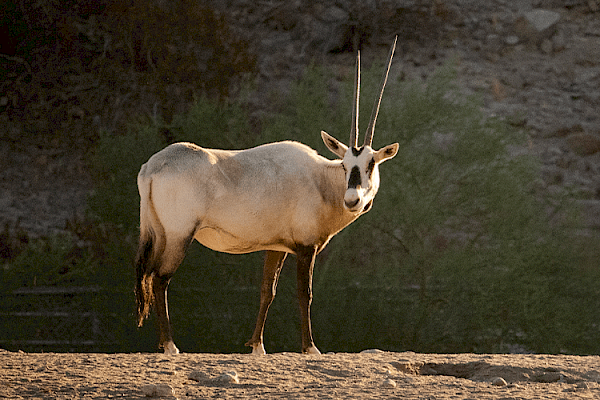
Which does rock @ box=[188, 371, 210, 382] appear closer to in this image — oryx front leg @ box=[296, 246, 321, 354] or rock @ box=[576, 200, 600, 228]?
oryx front leg @ box=[296, 246, 321, 354]

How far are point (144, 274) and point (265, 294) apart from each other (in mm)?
1086

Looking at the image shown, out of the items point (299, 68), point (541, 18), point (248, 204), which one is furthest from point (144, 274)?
point (541, 18)

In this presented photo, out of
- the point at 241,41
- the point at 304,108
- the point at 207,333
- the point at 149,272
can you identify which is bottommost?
the point at 207,333

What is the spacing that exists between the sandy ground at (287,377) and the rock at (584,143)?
1101 centimetres

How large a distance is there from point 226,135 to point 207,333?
3312 mm

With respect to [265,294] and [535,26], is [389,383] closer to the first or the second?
[265,294]

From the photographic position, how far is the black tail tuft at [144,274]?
590 cm

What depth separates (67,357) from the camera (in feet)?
16.5

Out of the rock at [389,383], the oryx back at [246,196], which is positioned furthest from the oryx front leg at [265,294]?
the rock at [389,383]

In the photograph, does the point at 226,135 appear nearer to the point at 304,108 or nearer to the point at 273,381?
the point at 304,108

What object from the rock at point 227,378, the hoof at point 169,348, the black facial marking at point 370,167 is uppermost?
the black facial marking at point 370,167

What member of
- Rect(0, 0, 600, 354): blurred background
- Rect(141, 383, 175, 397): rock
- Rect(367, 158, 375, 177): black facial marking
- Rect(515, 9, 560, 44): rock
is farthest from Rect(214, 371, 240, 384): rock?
Rect(515, 9, 560, 44): rock

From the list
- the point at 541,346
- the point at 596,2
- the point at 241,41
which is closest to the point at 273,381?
the point at 541,346

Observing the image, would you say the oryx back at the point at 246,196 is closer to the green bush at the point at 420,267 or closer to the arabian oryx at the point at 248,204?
the arabian oryx at the point at 248,204
